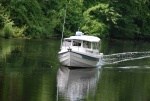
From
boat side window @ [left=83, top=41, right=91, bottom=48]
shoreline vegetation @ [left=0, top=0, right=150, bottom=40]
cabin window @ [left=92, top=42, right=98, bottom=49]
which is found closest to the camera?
boat side window @ [left=83, top=41, right=91, bottom=48]

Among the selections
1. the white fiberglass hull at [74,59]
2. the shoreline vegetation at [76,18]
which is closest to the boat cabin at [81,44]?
the white fiberglass hull at [74,59]

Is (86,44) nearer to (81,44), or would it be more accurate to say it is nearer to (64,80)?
(81,44)

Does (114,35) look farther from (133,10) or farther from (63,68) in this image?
(63,68)

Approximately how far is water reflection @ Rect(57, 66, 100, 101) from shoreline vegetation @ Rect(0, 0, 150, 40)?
91.0 feet

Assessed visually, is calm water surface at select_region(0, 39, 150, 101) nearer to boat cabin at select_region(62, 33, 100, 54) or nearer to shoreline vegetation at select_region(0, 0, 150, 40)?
boat cabin at select_region(62, 33, 100, 54)

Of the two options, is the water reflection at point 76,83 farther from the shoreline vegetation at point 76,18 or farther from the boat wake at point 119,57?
the shoreline vegetation at point 76,18

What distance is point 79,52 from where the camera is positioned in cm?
3794

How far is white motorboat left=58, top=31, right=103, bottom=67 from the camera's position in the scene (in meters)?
37.8

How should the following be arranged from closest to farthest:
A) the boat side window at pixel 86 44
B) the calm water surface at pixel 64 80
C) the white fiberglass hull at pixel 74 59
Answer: the calm water surface at pixel 64 80, the white fiberglass hull at pixel 74 59, the boat side window at pixel 86 44

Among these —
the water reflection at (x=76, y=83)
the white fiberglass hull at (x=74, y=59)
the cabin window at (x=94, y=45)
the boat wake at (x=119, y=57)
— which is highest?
the cabin window at (x=94, y=45)

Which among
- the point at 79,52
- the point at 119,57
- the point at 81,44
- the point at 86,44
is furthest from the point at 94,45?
the point at 119,57

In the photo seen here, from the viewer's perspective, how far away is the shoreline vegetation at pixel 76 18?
68312 millimetres

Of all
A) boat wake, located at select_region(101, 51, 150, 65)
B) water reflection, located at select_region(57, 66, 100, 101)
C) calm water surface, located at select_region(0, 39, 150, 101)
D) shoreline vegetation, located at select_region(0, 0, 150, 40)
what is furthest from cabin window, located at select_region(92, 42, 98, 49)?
shoreline vegetation, located at select_region(0, 0, 150, 40)

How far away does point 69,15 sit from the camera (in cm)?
7925
